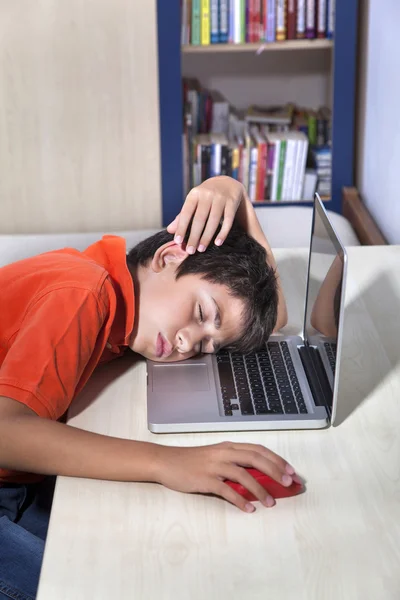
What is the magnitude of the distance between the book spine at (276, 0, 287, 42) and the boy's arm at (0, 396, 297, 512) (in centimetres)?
226

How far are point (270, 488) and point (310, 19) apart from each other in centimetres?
234

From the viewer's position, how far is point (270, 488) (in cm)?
96

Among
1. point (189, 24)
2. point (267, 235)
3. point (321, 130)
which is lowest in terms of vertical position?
point (267, 235)

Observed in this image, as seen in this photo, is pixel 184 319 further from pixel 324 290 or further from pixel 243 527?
pixel 243 527

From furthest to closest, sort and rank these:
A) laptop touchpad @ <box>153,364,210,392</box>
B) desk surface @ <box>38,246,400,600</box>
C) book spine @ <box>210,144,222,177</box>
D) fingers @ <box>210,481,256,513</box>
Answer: book spine @ <box>210,144,222,177</box>, laptop touchpad @ <box>153,364,210,392</box>, fingers @ <box>210,481,256,513</box>, desk surface @ <box>38,246,400,600</box>

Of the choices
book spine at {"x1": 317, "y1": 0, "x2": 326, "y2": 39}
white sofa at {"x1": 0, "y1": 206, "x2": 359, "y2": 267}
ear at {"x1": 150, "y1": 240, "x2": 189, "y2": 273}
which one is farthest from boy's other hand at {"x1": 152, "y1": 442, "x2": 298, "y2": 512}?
book spine at {"x1": 317, "y1": 0, "x2": 326, "y2": 39}

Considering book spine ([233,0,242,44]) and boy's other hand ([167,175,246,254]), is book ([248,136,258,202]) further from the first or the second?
boy's other hand ([167,175,246,254])

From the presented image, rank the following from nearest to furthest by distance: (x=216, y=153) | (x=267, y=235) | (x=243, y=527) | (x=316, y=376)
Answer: (x=243, y=527)
(x=316, y=376)
(x=267, y=235)
(x=216, y=153)

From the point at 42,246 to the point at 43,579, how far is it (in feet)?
5.13

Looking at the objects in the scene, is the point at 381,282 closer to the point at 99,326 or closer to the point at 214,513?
the point at 99,326

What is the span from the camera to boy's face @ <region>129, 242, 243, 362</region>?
1.25 meters

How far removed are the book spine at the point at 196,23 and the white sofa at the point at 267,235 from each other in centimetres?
70

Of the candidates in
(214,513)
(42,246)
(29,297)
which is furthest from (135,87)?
(214,513)

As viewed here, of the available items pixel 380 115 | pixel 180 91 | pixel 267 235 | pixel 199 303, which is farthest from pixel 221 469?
pixel 180 91
